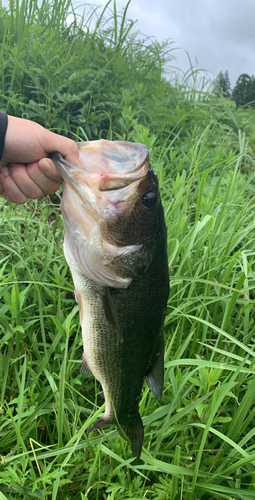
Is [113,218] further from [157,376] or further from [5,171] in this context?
[5,171]

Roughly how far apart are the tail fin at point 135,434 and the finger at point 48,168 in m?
1.14

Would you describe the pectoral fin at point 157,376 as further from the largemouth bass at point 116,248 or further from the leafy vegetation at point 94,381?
the leafy vegetation at point 94,381

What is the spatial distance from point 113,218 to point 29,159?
64 centimetres

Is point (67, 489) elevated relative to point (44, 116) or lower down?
lower down

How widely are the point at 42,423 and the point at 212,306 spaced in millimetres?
1207

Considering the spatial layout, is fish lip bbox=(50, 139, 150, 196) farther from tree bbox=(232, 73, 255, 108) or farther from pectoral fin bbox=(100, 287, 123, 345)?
tree bbox=(232, 73, 255, 108)

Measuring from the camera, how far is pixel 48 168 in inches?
55.3

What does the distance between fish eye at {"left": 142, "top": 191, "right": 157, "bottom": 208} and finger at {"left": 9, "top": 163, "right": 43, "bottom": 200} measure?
2.19 ft

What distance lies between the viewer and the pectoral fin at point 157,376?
4.07 ft

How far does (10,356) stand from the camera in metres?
1.62

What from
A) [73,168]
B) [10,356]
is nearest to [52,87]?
[73,168]

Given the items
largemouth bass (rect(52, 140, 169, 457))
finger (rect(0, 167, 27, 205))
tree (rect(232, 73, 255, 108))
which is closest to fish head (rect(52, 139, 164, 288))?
largemouth bass (rect(52, 140, 169, 457))

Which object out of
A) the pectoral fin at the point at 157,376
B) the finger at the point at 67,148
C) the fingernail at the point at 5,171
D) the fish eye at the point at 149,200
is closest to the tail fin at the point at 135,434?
the pectoral fin at the point at 157,376

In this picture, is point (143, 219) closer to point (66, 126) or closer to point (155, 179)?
point (155, 179)
